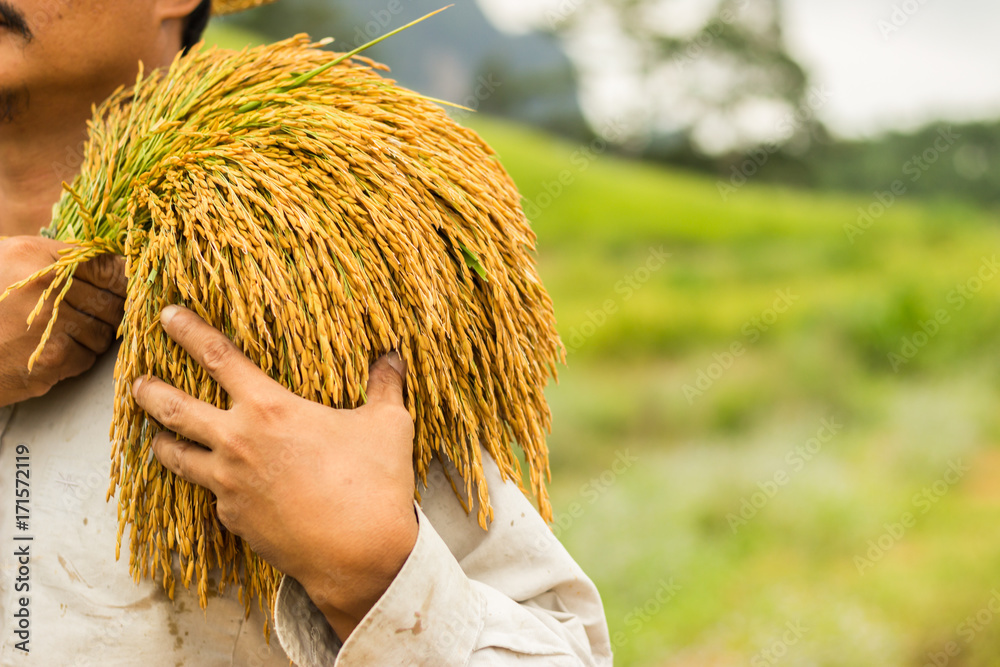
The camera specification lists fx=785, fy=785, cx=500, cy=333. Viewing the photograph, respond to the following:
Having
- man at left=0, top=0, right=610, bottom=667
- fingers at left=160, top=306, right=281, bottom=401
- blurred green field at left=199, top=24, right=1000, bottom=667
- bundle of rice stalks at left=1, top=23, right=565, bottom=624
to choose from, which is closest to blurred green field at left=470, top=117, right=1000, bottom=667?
blurred green field at left=199, top=24, right=1000, bottom=667

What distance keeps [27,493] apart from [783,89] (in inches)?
882

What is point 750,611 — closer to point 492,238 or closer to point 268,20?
point 492,238

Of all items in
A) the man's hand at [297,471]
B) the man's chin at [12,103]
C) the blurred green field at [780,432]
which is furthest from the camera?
the blurred green field at [780,432]

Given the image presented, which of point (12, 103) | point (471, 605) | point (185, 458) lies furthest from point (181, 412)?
point (12, 103)

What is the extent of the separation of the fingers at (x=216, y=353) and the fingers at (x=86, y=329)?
29 centimetres

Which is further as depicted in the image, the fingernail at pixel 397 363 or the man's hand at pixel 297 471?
the fingernail at pixel 397 363

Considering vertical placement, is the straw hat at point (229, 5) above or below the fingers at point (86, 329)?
A: above

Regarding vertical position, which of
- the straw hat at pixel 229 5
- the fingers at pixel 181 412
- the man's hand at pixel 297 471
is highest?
the straw hat at pixel 229 5

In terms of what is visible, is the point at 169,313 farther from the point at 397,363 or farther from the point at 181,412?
the point at 397,363

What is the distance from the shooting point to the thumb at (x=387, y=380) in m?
1.21

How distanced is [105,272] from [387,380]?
0.55m

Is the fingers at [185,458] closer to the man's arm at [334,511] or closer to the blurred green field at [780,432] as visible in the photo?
the man's arm at [334,511]

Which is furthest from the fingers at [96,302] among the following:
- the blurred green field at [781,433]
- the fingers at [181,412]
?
the blurred green field at [781,433]

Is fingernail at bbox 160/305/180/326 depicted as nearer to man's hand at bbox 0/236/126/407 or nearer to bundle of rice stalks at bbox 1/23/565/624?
bundle of rice stalks at bbox 1/23/565/624
